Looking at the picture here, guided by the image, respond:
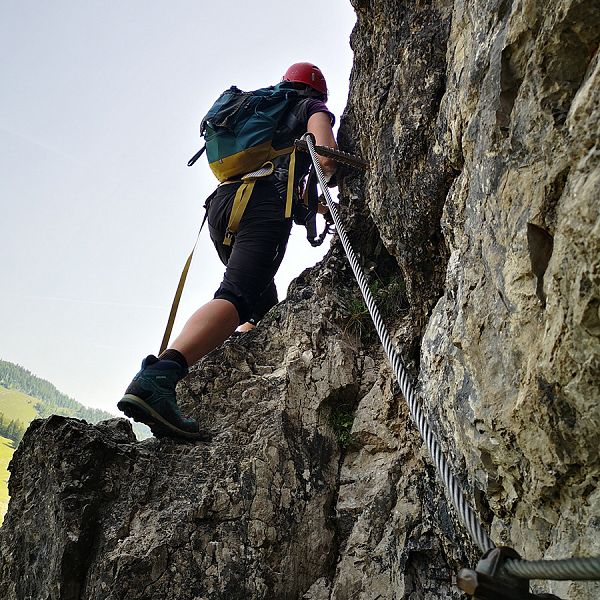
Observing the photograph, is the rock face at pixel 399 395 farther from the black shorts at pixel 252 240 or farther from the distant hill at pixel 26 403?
the distant hill at pixel 26 403

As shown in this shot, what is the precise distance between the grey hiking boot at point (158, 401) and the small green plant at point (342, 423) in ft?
3.08

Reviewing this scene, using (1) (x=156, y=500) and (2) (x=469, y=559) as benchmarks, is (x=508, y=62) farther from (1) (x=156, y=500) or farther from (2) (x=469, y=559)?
(1) (x=156, y=500)

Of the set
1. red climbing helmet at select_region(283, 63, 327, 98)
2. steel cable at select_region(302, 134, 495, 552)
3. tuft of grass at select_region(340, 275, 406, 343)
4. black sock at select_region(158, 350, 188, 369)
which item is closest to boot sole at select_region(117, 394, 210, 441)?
black sock at select_region(158, 350, 188, 369)

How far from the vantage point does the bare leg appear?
4.34 meters

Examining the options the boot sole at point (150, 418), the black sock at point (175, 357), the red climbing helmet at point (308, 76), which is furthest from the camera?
the red climbing helmet at point (308, 76)

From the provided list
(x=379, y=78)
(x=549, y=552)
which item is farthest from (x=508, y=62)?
(x=379, y=78)

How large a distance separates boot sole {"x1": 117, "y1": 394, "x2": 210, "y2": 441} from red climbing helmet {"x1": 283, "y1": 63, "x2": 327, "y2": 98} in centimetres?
348

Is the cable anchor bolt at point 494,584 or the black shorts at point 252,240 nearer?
the cable anchor bolt at point 494,584

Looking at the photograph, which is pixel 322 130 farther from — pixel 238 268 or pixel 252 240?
pixel 238 268

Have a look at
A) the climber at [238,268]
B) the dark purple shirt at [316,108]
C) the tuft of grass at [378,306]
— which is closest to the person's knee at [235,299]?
the climber at [238,268]

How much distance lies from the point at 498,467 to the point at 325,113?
379cm

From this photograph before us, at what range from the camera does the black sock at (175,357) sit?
423 centimetres

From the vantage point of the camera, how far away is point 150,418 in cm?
403

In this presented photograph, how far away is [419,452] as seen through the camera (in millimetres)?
3848
